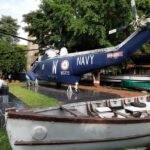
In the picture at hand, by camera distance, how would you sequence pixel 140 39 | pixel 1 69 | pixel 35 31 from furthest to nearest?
pixel 1 69 → pixel 35 31 → pixel 140 39

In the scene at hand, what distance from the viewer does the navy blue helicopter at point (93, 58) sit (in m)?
11.1

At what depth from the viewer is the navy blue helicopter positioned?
1106 cm

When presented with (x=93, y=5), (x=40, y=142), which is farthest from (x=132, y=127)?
(x=93, y=5)

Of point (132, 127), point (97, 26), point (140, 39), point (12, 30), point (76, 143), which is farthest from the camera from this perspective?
point (12, 30)

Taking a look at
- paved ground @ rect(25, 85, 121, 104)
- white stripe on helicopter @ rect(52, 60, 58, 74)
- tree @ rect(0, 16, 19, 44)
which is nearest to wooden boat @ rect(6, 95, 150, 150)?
paved ground @ rect(25, 85, 121, 104)

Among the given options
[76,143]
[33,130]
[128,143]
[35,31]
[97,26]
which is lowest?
[128,143]

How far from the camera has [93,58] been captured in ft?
42.1

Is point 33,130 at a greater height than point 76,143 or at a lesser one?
greater

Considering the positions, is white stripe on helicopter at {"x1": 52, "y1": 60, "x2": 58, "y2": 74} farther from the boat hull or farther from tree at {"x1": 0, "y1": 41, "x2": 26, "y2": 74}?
tree at {"x1": 0, "y1": 41, "x2": 26, "y2": 74}

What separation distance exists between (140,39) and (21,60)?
25.8 meters

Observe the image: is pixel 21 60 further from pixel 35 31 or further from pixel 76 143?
pixel 76 143

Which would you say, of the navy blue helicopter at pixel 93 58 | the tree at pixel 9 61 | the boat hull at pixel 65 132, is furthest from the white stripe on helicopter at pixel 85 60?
the tree at pixel 9 61

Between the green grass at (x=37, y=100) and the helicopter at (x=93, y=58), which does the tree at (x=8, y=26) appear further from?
the green grass at (x=37, y=100)

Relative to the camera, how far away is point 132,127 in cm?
433
